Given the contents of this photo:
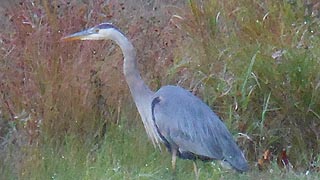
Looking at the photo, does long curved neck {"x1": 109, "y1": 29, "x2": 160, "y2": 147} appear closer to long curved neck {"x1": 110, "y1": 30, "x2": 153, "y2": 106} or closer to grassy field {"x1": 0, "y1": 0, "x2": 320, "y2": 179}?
long curved neck {"x1": 110, "y1": 30, "x2": 153, "y2": 106}

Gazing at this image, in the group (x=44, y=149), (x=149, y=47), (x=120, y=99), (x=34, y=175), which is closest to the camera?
(x=34, y=175)

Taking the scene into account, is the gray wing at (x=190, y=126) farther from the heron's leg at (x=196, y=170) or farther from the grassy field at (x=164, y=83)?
the grassy field at (x=164, y=83)

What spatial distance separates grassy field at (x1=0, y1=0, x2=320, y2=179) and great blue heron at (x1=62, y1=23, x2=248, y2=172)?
32 centimetres

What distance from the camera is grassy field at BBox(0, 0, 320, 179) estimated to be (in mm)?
7816

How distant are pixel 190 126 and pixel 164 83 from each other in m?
1.60

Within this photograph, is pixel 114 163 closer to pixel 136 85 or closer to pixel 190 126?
pixel 136 85

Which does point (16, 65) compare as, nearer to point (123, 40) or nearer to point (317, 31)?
point (123, 40)

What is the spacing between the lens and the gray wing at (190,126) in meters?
→ 7.11

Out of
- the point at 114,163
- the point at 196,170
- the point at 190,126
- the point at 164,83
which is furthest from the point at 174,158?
the point at 164,83

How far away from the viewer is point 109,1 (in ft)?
32.4

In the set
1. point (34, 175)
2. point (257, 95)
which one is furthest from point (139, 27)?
point (34, 175)

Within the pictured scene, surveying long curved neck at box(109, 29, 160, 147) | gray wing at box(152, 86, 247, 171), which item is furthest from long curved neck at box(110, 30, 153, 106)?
gray wing at box(152, 86, 247, 171)

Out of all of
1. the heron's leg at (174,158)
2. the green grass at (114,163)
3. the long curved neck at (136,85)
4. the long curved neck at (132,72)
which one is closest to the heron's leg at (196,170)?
the green grass at (114,163)

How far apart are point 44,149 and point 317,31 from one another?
271 cm
